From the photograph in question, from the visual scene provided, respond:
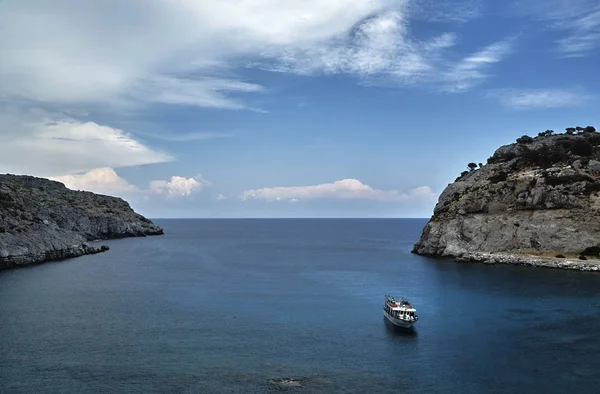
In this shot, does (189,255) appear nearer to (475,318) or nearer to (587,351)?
(475,318)

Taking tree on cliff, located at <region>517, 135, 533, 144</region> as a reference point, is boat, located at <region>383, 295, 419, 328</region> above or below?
below

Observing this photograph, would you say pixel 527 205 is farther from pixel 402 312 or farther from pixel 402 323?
pixel 402 323

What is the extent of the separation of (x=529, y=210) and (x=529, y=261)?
20180 mm

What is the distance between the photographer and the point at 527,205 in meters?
139

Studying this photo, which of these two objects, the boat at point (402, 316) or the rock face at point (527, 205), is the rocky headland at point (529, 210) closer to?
the rock face at point (527, 205)

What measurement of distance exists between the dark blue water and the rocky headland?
13829 mm

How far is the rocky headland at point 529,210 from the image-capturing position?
416 feet

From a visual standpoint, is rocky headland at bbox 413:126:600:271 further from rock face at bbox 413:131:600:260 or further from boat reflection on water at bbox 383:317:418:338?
boat reflection on water at bbox 383:317:418:338

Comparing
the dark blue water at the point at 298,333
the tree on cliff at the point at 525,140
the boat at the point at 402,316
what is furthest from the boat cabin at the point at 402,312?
the tree on cliff at the point at 525,140

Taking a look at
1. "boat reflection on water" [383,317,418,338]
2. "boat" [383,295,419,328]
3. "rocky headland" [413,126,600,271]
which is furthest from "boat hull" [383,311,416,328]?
"rocky headland" [413,126,600,271]

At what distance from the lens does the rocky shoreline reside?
115 meters

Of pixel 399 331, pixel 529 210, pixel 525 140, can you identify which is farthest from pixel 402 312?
pixel 525 140

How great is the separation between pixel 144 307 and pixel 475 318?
58.5 meters

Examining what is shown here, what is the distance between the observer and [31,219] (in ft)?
510
